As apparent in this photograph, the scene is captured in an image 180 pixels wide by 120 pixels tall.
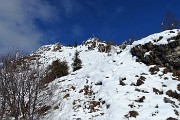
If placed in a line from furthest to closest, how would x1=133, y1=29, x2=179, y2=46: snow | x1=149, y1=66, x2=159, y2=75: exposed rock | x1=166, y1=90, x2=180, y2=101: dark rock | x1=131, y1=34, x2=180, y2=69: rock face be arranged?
x1=133, y1=29, x2=179, y2=46: snow < x1=131, y1=34, x2=180, y2=69: rock face < x1=149, y1=66, x2=159, y2=75: exposed rock < x1=166, y1=90, x2=180, y2=101: dark rock

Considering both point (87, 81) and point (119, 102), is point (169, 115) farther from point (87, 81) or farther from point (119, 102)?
point (87, 81)

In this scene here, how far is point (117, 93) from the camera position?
30.8m

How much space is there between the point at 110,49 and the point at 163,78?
153ft

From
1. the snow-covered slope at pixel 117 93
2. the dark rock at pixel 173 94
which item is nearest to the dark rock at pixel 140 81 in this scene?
the snow-covered slope at pixel 117 93

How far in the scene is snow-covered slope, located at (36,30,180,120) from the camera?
27.6 metres

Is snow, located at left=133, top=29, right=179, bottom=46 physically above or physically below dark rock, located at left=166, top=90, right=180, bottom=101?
above

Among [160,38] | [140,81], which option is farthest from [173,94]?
[160,38]

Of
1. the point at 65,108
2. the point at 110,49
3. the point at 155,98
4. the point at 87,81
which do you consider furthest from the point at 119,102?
the point at 110,49

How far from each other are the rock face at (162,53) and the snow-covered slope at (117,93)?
64 cm

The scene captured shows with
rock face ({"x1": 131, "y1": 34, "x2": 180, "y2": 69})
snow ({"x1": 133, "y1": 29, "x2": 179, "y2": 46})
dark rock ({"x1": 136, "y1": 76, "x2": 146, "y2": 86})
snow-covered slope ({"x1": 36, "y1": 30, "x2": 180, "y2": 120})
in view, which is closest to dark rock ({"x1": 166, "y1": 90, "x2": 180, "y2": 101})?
snow-covered slope ({"x1": 36, "y1": 30, "x2": 180, "y2": 120})

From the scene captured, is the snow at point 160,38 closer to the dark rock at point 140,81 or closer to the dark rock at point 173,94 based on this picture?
the dark rock at point 140,81

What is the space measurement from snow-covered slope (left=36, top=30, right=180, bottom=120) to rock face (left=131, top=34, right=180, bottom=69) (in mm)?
640

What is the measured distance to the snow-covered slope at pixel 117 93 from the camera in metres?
27.6

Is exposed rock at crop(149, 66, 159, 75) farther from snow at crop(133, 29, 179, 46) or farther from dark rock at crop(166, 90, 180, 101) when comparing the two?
dark rock at crop(166, 90, 180, 101)
